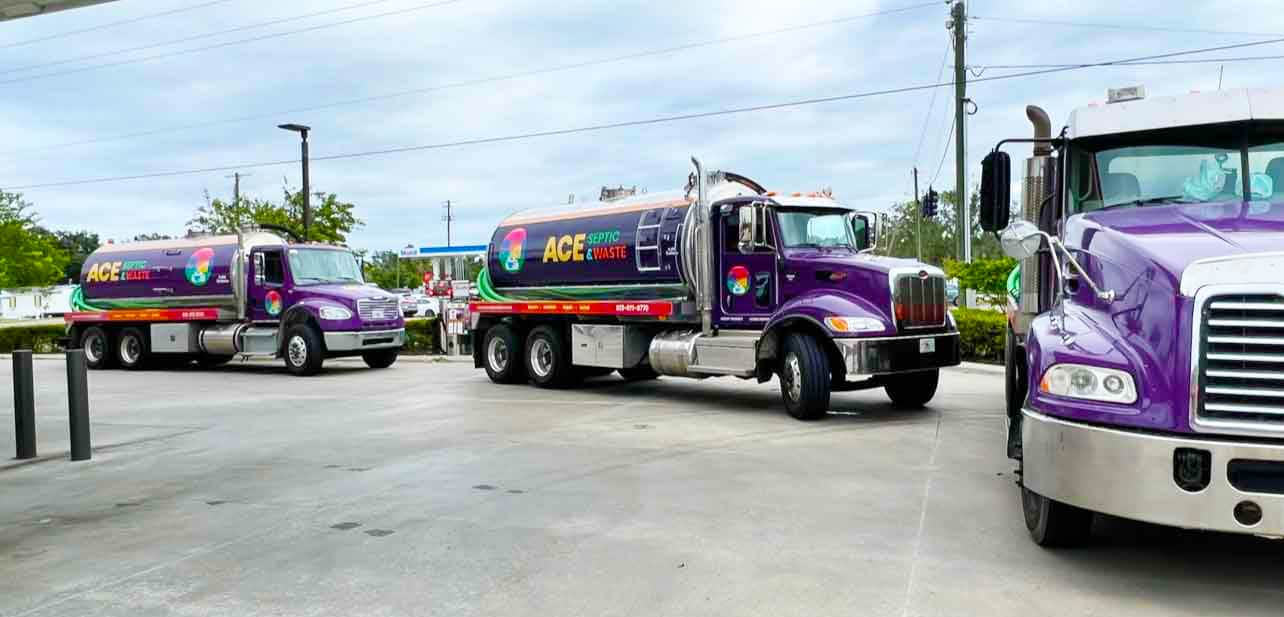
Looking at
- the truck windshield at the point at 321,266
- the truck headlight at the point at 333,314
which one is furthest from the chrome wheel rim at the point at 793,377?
the truck windshield at the point at 321,266

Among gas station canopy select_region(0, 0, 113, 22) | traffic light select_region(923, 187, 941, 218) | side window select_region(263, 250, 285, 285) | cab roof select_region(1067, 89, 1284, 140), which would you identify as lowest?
side window select_region(263, 250, 285, 285)

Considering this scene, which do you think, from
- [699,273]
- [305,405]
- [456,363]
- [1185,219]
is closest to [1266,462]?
[1185,219]

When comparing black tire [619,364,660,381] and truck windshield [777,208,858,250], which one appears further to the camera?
black tire [619,364,660,381]

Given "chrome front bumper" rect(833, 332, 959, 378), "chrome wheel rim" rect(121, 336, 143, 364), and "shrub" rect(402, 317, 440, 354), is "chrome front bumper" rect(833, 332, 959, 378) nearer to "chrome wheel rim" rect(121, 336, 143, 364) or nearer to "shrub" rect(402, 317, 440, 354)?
"shrub" rect(402, 317, 440, 354)

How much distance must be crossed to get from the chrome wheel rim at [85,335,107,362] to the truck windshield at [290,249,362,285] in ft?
21.0

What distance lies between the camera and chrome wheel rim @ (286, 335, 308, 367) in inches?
744

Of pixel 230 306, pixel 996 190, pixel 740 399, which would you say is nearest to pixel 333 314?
pixel 230 306

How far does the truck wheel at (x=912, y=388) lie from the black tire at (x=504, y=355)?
635 cm

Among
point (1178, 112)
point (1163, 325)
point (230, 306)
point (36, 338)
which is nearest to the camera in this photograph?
point (1163, 325)

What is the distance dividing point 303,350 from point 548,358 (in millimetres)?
5982

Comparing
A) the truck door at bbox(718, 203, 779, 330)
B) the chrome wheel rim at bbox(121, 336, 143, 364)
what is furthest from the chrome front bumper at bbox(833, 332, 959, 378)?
the chrome wheel rim at bbox(121, 336, 143, 364)

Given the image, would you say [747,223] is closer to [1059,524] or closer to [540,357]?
[540,357]

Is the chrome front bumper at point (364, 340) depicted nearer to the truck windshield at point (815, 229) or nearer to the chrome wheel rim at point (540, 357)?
the chrome wheel rim at point (540, 357)

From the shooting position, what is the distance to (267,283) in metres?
20.1
